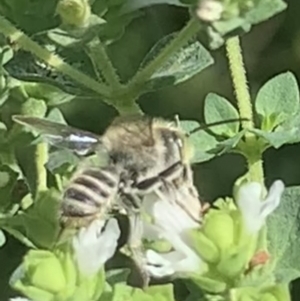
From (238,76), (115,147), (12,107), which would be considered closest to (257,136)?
(238,76)

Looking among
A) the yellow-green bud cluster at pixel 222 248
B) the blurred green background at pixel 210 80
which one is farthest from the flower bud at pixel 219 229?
the blurred green background at pixel 210 80

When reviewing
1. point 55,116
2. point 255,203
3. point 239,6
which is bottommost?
point 255,203

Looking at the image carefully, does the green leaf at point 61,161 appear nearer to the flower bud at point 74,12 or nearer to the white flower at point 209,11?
the flower bud at point 74,12

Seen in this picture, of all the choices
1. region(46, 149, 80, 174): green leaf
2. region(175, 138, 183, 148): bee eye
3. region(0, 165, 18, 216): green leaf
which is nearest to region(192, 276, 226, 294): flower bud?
region(175, 138, 183, 148): bee eye

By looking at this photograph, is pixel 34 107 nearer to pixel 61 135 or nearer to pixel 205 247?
pixel 61 135

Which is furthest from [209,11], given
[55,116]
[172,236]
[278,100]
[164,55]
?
[55,116]
